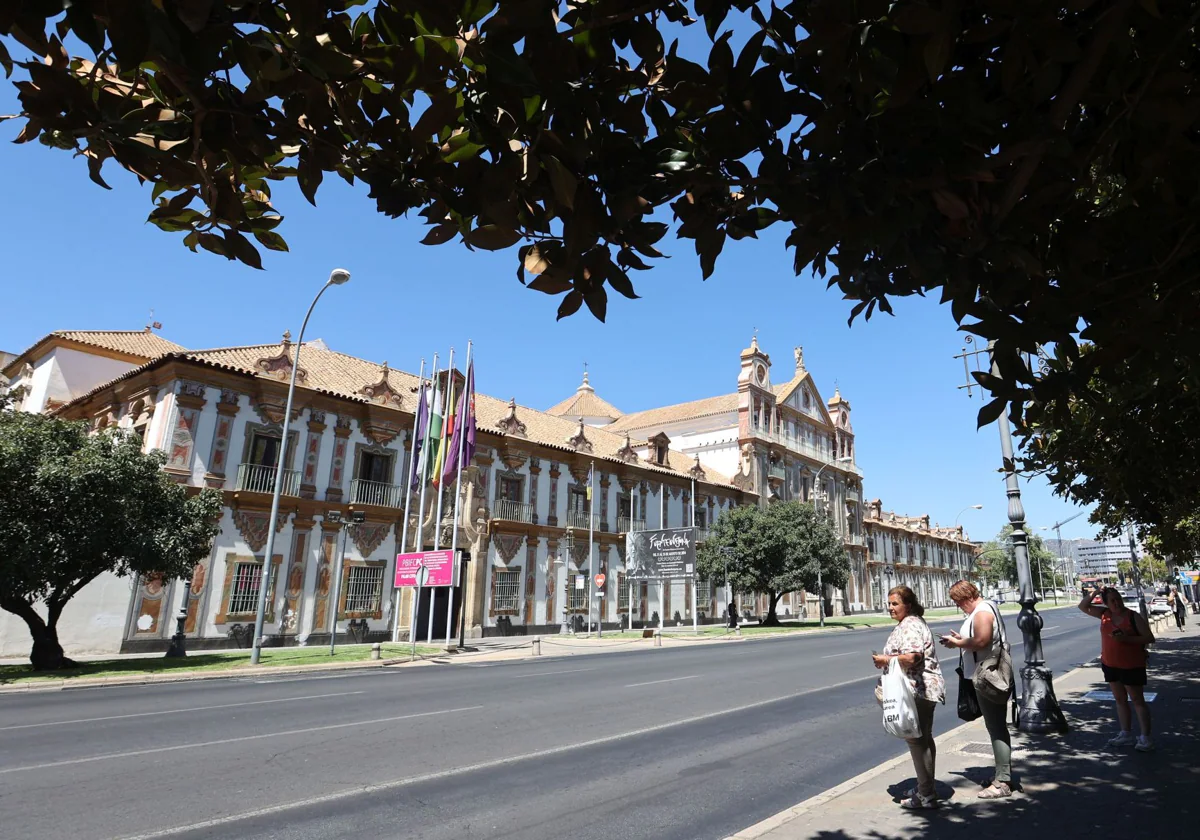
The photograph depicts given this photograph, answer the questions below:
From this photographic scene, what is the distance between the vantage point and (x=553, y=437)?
126ft

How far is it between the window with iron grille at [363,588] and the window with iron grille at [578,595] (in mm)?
11215

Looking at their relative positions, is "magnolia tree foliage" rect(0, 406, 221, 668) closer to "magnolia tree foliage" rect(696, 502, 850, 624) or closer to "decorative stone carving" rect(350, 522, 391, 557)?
"decorative stone carving" rect(350, 522, 391, 557)

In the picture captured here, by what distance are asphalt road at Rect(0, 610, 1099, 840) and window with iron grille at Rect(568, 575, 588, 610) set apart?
2151 centimetres

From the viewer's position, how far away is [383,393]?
2906 centimetres

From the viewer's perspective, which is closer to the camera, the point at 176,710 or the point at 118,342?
the point at 176,710

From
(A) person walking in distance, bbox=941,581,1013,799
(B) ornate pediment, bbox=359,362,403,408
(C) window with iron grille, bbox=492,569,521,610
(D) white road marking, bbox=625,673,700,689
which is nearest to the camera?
(A) person walking in distance, bbox=941,581,1013,799

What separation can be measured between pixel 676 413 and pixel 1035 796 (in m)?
51.3

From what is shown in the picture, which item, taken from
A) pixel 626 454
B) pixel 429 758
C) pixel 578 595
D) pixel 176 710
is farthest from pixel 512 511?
pixel 429 758

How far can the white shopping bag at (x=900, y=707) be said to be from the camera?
520cm

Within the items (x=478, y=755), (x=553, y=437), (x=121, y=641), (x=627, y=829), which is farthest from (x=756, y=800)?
(x=553, y=437)

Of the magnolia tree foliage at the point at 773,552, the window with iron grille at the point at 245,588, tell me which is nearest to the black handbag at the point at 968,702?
the window with iron grille at the point at 245,588

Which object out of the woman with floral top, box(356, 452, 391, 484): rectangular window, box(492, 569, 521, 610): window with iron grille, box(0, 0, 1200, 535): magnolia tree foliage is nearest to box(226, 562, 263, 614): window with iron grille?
box(356, 452, 391, 484): rectangular window

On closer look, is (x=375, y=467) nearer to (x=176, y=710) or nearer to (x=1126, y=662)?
(x=176, y=710)

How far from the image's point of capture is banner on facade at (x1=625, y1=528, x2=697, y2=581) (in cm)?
3234
